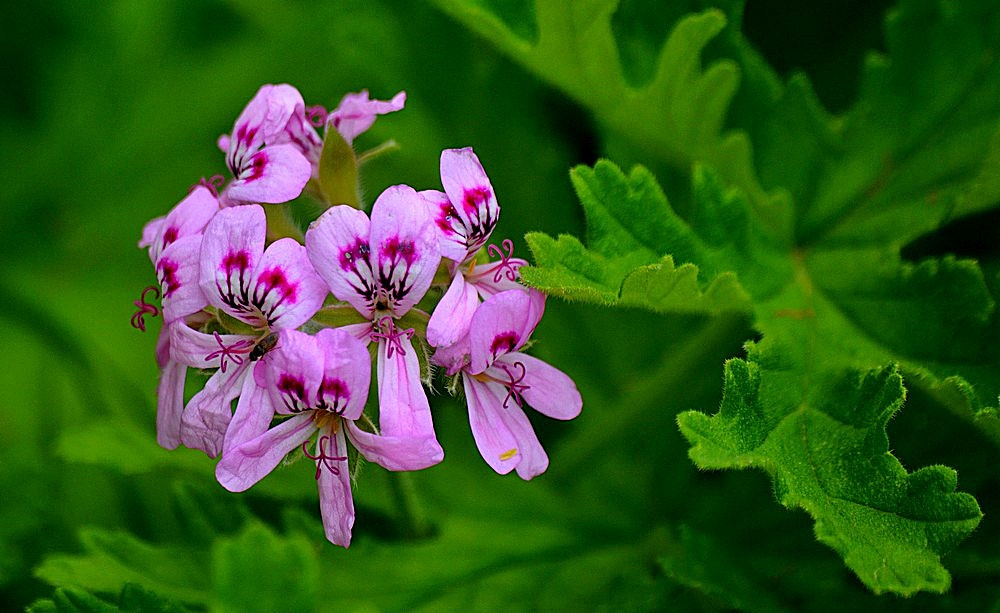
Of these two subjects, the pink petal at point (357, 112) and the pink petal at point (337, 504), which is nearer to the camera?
the pink petal at point (337, 504)

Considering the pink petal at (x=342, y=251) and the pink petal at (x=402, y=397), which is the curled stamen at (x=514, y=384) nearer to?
the pink petal at (x=402, y=397)

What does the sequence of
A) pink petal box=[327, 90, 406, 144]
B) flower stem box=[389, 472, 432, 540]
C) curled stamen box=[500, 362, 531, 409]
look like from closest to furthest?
curled stamen box=[500, 362, 531, 409], pink petal box=[327, 90, 406, 144], flower stem box=[389, 472, 432, 540]

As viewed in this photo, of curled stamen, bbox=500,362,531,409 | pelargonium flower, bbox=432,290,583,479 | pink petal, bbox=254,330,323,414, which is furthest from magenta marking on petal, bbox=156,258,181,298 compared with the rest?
curled stamen, bbox=500,362,531,409

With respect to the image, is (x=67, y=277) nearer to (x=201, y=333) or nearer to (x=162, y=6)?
(x=162, y=6)

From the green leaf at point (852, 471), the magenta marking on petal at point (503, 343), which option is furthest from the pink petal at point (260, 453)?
the green leaf at point (852, 471)

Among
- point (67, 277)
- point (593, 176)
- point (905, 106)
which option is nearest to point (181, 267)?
point (593, 176)

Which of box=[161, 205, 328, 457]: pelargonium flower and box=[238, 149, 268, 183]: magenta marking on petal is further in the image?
box=[238, 149, 268, 183]: magenta marking on petal

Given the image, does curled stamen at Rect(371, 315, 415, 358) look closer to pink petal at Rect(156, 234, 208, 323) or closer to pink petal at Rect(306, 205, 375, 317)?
pink petal at Rect(306, 205, 375, 317)
